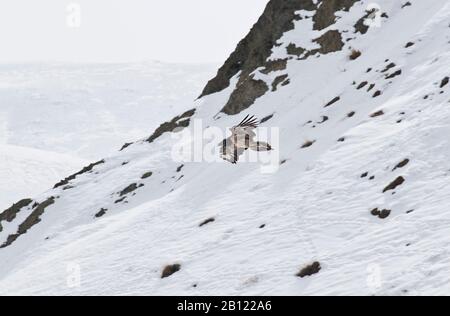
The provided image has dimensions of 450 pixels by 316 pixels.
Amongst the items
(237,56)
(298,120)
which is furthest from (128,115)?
(298,120)

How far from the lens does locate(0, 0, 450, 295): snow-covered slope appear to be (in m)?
13.3

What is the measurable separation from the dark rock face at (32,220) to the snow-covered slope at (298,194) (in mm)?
107

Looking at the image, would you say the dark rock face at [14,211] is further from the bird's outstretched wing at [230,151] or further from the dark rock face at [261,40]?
the bird's outstretched wing at [230,151]

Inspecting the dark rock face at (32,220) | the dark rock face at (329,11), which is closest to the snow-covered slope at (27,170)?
the dark rock face at (32,220)

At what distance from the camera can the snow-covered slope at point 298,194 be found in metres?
13.3

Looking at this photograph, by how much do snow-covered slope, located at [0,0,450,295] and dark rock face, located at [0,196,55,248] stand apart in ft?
0.35

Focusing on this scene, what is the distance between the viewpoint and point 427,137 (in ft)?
54.2

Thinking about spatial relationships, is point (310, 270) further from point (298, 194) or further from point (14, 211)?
point (14, 211)

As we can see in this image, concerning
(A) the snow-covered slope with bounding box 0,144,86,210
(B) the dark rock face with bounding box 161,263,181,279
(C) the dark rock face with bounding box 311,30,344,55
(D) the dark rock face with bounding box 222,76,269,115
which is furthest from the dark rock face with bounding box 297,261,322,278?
(A) the snow-covered slope with bounding box 0,144,86,210

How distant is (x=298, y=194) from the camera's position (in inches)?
672

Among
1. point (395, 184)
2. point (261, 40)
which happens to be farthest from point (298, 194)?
point (261, 40)

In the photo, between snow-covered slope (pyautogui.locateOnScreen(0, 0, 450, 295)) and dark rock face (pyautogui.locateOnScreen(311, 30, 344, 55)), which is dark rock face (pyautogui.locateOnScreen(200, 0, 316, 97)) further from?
dark rock face (pyautogui.locateOnScreen(311, 30, 344, 55))

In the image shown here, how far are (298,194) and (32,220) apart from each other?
1635 centimetres
